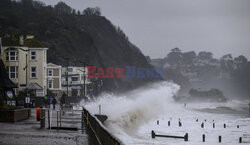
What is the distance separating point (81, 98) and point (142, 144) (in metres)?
38.1

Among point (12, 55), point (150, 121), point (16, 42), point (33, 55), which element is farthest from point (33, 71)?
point (150, 121)

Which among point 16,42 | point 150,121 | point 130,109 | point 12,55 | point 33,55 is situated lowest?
point 150,121

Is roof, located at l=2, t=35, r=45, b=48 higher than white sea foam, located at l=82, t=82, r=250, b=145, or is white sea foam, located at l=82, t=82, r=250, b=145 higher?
roof, located at l=2, t=35, r=45, b=48

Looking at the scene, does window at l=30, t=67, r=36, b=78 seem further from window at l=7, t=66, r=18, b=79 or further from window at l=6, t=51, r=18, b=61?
window at l=6, t=51, r=18, b=61

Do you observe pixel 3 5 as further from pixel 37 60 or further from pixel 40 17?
pixel 37 60

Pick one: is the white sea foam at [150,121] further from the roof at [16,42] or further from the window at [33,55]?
the roof at [16,42]

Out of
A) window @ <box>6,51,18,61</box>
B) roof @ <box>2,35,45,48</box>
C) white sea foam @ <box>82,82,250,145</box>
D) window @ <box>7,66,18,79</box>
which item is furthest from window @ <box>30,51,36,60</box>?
white sea foam @ <box>82,82,250,145</box>

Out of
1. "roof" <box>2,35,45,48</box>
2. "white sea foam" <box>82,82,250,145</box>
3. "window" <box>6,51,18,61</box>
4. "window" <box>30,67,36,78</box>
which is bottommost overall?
"white sea foam" <box>82,82,250,145</box>

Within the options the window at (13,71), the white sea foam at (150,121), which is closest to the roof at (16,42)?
the window at (13,71)

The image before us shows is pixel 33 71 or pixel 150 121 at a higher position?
pixel 33 71

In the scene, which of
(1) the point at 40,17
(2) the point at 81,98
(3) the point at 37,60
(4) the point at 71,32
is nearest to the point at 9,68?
(3) the point at 37,60

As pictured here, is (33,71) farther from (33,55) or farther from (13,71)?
(13,71)

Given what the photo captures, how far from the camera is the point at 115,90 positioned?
172 meters

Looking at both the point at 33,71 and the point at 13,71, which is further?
the point at 33,71
